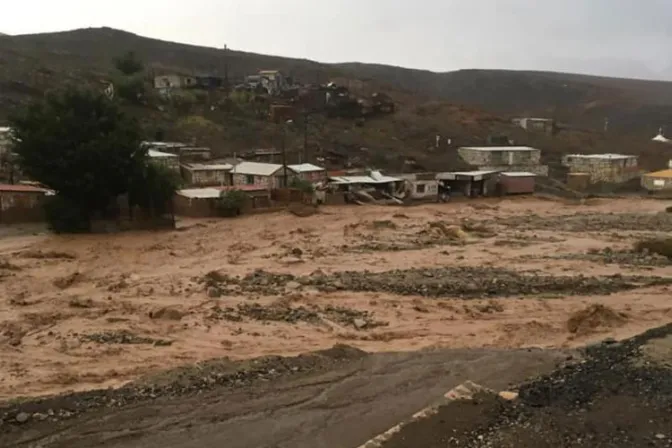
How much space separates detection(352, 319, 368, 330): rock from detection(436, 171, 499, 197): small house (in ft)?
102

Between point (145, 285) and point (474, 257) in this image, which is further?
point (474, 257)

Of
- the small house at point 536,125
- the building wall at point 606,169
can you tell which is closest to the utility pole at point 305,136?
the building wall at point 606,169

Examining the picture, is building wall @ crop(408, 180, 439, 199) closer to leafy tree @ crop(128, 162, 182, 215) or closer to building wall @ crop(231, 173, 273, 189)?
building wall @ crop(231, 173, 273, 189)

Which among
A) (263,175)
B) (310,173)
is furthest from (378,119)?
(263,175)

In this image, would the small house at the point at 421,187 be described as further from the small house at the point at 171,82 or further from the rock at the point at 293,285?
the small house at the point at 171,82

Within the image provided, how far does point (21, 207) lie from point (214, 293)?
17052mm

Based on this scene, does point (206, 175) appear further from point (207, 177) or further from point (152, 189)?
point (152, 189)

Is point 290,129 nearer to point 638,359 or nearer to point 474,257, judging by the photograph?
point 474,257

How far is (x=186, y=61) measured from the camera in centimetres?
11056

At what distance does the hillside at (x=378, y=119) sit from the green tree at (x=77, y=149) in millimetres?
23908

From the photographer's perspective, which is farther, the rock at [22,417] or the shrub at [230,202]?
the shrub at [230,202]

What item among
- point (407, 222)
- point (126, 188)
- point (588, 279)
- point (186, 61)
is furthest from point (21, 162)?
point (186, 61)

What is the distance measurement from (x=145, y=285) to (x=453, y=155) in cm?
4384

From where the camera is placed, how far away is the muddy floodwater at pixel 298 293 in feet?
45.2
